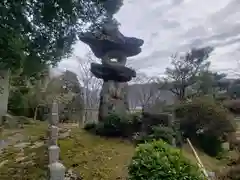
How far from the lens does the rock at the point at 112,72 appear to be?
10.9m

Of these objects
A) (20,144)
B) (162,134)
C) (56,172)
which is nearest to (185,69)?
(162,134)

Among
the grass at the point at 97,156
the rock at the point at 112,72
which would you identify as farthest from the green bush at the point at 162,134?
the rock at the point at 112,72

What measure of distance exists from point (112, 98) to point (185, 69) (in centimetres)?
1082

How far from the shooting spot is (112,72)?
35.8ft

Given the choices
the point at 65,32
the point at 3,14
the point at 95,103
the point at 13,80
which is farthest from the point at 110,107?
the point at 95,103

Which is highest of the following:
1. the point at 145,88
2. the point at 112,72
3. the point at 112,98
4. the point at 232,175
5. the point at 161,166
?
the point at 145,88

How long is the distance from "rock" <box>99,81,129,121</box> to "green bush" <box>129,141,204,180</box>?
6.76 meters

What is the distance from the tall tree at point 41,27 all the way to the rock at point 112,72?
296 centimetres

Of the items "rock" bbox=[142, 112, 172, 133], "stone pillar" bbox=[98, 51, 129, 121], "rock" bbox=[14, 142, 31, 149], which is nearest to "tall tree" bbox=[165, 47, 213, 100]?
"stone pillar" bbox=[98, 51, 129, 121]

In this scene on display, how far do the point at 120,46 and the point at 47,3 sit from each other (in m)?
4.66

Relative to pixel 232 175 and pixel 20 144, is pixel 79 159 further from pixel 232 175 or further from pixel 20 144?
pixel 232 175

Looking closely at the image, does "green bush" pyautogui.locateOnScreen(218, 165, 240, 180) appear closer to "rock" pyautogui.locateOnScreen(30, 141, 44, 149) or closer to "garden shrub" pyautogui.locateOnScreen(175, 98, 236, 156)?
"garden shrub" pyautogui.locateOnScreen(175, 98, 236, 156)

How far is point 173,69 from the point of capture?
20562mm

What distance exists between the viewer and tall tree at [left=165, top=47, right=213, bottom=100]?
20.0 metres
